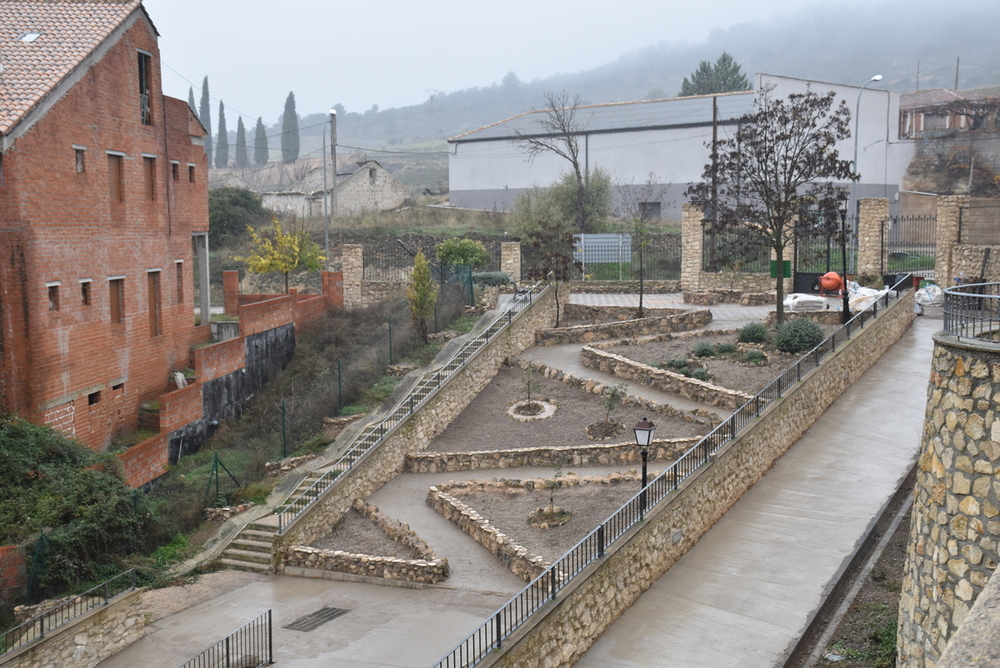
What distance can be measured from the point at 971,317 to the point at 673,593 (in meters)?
7.73

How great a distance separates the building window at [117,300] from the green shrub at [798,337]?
17.1 m

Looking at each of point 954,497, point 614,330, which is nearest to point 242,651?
point 954,497

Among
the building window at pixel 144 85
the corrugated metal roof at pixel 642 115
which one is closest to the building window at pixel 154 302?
the building window at pixel 144 85

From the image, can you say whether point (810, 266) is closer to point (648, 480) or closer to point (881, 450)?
point (881, 450)

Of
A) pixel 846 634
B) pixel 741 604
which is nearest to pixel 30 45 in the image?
pixel 741 604

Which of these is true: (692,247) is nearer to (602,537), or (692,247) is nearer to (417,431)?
(417,431)

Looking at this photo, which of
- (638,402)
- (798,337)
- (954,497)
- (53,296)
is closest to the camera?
(954,497)

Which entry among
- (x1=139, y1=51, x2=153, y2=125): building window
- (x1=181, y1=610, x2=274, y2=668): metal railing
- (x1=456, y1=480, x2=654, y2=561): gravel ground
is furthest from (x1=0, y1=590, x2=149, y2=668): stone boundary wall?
(x1=139, y1=51, x2=153, y2=125): building window

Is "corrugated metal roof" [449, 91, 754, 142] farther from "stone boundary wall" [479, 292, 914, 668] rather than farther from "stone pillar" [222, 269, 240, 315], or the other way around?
"stone boundary wall" [479, 292, 914, 668]

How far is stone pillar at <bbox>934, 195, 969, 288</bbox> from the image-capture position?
32.3 meters

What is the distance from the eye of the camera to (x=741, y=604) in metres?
14.4

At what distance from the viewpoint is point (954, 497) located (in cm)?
905

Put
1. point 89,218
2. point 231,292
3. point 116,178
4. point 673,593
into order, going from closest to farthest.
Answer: point 673,593
point 89,218
point 116,178
point 231,292

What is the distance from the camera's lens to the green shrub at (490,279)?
33.2m
